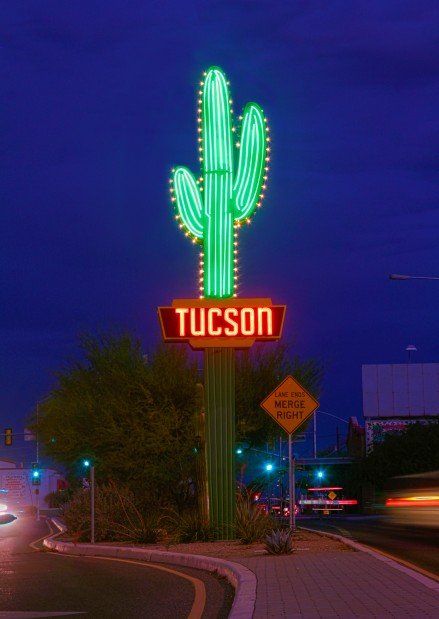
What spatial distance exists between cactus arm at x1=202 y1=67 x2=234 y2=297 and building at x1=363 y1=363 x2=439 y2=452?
46.9 meters

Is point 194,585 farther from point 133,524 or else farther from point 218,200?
point 218,200

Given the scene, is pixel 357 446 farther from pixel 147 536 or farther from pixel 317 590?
pixel 317 590

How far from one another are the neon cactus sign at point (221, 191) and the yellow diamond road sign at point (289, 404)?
3.89m

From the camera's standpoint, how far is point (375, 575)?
13789 mm

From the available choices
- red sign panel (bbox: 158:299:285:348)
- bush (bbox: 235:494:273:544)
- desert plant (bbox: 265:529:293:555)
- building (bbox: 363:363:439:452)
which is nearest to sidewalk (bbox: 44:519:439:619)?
desert plant (bbox: 265:529:293:555)

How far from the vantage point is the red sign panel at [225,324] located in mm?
24047

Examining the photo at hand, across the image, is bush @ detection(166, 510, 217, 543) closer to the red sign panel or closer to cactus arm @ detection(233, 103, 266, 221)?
the red sign panel

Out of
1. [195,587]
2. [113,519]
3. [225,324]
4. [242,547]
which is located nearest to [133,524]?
[113,519]

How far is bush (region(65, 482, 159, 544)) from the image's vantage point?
23.7 meters

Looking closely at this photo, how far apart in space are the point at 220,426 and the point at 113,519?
13.2ft

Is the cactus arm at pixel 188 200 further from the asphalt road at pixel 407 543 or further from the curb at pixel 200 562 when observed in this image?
the asphalt road at pixel 407 543

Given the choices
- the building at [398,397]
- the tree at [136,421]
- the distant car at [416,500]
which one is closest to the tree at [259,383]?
the tree at [136,421]

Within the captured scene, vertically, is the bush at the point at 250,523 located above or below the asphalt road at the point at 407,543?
above

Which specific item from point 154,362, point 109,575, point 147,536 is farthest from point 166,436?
point 109,575
